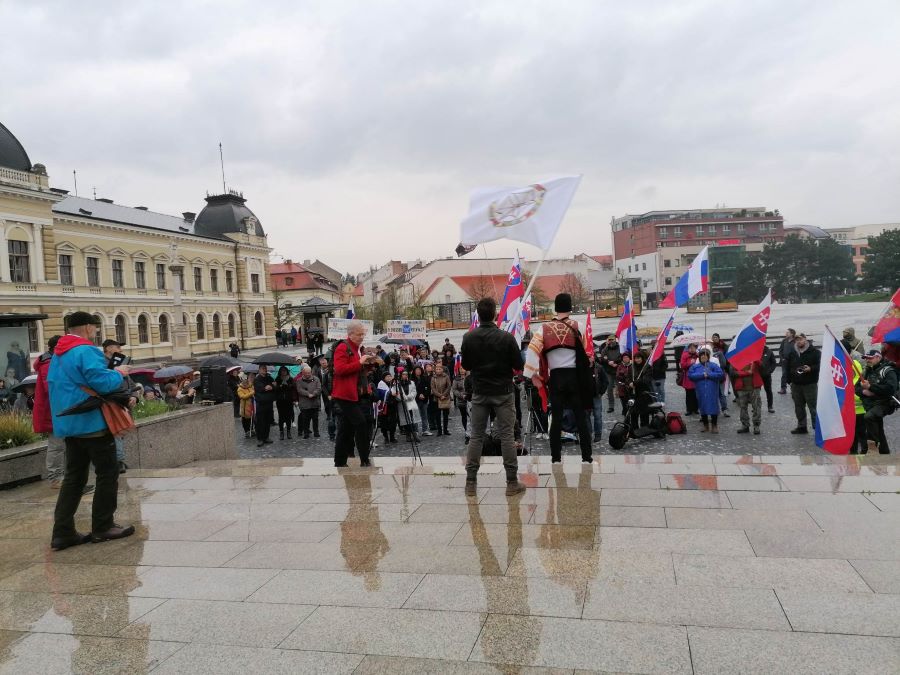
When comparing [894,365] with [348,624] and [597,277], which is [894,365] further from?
[597,277]

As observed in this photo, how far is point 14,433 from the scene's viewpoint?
848 centimetres

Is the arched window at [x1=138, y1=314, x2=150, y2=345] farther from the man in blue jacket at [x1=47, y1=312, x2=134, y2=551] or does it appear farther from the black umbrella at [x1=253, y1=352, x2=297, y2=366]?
the man in blue jacket at [x1=47, y1=312, x2=134, y2=551]

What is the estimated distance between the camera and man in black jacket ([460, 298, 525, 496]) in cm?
636

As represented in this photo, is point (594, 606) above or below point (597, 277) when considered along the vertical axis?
below

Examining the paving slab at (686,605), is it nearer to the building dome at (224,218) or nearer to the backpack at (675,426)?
the backpack at (675,426)

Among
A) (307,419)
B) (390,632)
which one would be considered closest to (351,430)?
(390,632)

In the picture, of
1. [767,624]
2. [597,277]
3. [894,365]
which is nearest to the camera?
[767,624]

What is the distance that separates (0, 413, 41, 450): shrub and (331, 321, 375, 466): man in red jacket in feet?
12.8

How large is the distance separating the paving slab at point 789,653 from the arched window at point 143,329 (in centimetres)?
5290

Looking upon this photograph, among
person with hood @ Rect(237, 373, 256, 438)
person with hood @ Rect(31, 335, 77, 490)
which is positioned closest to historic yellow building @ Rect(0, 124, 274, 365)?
person with hood @ Rect(237, 373, 256, 438)

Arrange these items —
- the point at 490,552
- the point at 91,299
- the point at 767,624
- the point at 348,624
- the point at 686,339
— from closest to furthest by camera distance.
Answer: the point at 767,624 < the point at 348,624 < the point at 490,552 < the point at 686,339 < the point at 91,299

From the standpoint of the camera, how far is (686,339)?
2006 centimetres

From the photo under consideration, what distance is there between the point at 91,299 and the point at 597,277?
81.8 metres

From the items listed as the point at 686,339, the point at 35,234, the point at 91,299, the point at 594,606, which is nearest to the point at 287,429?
the point at 686,339
